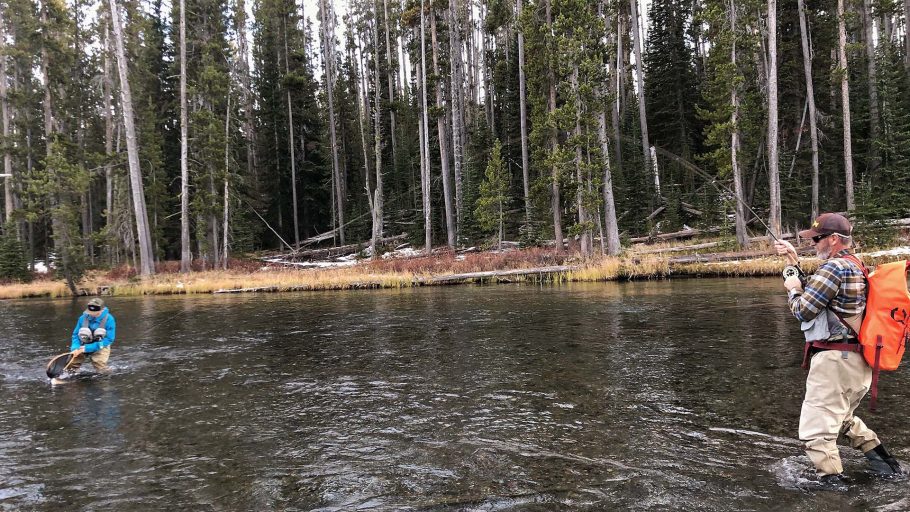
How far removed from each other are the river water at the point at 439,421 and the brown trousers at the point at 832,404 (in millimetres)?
279

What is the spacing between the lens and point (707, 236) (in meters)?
30.1

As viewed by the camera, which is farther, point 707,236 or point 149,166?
point 149,166

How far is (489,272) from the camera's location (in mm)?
24469

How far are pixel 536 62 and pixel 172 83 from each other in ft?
93.9

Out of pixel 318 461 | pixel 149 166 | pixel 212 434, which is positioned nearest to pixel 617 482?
pixel 318 461

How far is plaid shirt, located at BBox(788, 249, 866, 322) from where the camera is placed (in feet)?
13.3

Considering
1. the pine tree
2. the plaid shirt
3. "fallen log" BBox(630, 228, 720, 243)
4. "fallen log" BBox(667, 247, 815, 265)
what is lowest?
"fallen log" BBox(667, 247, 815, 265)

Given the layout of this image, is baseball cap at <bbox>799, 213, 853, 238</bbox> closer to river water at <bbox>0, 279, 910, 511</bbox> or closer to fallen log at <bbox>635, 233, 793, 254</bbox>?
river water at <bbox>0, 279, 910, 511</bbox>

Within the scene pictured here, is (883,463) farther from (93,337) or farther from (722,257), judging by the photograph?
(722,257)

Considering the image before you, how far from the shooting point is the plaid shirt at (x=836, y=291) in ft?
13.3

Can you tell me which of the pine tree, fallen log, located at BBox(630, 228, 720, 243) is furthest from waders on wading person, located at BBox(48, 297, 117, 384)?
fallen log, located at BBox(630, 228, 720, 243)

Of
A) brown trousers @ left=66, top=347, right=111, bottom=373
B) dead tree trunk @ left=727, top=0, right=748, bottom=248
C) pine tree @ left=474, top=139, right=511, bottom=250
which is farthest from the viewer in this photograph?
pine tree @ left=474, top=139, right=511, bottom=250

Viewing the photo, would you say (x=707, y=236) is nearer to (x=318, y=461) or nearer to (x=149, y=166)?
(x=318, y=461)

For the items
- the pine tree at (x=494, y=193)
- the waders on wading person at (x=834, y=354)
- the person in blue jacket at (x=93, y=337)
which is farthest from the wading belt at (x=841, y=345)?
the pine tree at (x=494, y=193)
